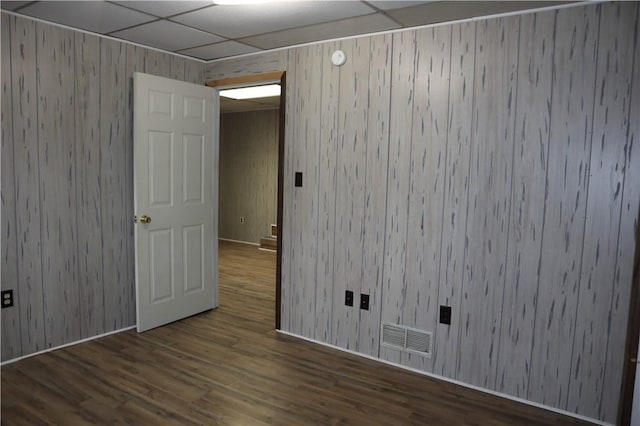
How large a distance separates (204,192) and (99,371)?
172 centimetres

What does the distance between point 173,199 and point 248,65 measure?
4.32ft

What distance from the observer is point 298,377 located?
2932 mm

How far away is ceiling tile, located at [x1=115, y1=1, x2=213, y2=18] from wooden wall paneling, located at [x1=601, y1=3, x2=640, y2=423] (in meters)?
2.37

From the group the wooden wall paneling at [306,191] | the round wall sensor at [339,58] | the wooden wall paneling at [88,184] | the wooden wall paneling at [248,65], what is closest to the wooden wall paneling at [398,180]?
the round wall sensor at [339,58]

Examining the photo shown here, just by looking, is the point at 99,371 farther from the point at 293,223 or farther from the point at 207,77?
the point at 207,77

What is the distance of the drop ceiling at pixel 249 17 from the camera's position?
258 cm

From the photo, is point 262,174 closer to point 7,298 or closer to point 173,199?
point 173,199

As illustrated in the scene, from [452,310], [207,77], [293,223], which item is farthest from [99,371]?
[207,77]

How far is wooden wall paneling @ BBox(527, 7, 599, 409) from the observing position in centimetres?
247

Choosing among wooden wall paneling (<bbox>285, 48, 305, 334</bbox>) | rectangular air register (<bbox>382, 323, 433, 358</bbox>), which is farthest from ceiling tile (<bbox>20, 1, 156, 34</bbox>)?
rectangular air register (<bbox>382, 323, 433, 358</bbox>)

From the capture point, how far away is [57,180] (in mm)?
3174

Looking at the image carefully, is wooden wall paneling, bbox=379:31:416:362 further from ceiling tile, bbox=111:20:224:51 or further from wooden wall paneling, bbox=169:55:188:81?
wooden wall paneling, bbox=169:55:188:81

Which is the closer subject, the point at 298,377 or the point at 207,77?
the point at 298,377

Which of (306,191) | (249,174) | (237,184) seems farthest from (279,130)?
(237,184)
